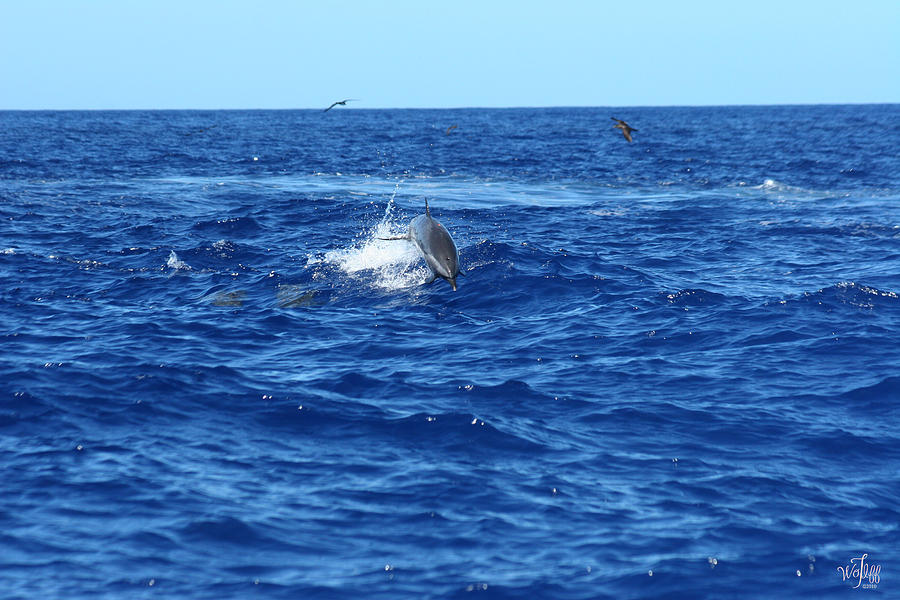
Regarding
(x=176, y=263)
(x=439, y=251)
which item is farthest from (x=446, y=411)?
(x=176, y=263)

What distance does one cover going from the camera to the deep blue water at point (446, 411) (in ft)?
28.9

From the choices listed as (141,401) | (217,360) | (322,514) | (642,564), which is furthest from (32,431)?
(642,564)

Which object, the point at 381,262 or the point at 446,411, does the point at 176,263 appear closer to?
the point at 381,262

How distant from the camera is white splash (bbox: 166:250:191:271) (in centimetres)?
2250

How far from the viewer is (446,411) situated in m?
12.6

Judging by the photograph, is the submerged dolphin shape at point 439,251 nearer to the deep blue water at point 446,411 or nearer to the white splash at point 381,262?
the deep blue water at point 446,411

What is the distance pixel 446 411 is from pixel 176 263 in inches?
508

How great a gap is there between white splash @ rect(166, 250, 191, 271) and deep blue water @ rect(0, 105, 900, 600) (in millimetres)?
107

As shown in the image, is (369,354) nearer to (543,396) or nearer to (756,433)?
(543,396)

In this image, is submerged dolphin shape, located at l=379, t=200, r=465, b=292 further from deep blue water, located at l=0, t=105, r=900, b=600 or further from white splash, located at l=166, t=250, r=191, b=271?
white splash, located at l=166, t=250, r=191, b=271

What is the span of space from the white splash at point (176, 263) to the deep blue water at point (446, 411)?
107mm

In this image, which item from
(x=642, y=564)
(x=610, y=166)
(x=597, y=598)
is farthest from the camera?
(x=610, y=166)

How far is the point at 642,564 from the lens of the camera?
8734 millimetres

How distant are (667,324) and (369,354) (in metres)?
6.25
